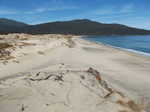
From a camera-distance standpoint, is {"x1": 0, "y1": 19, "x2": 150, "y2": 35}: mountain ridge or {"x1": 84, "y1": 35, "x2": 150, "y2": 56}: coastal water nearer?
{"x1": 84, "y1": 35, "x2": 150, "y2": 56}: coastal water

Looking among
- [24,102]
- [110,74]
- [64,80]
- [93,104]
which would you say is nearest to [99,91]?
[93,104]

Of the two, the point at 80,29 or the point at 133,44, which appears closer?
the point at 133,44

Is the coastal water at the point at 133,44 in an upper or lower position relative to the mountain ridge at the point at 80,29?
upper

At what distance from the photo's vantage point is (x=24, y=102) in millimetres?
4715

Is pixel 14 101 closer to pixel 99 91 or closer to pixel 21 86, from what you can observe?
pixel 21 86

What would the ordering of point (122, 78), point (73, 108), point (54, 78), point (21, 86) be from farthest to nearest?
point (122, 78)
point (54, 78)
point (21, 86)
point (73, 108)

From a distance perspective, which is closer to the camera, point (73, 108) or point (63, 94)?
point (73, 108)

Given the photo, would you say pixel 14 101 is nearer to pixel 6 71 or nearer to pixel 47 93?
pixel 47 93

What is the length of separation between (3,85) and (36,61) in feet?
15.9

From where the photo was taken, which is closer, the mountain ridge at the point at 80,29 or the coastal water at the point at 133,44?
the coastal water at the point at 133,44

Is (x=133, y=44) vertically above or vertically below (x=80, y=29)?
above

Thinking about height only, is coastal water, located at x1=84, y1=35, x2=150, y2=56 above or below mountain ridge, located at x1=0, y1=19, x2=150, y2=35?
above

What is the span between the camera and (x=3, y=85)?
597 cm

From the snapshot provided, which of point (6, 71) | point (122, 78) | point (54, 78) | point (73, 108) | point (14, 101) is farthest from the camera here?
point (6, 71)
